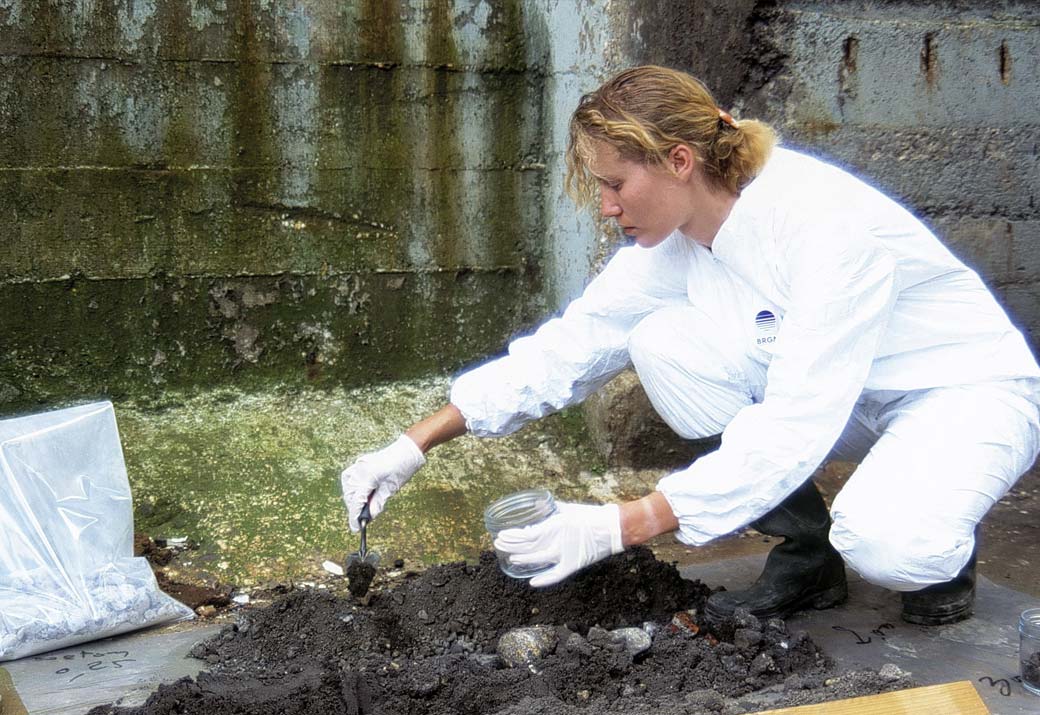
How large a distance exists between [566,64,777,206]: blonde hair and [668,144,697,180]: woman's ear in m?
0.01

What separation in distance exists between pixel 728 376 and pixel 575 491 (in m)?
1.10

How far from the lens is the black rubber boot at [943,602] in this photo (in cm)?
259

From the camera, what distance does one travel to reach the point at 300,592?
2705mm

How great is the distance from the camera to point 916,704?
1926 millimetres

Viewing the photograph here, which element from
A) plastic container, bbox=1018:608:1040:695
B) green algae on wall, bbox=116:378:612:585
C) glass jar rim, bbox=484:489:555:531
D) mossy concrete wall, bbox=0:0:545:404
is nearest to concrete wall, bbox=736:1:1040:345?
mossy concrete wall, bbox=0:0:545:404

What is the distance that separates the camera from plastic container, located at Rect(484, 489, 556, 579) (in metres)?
2.46

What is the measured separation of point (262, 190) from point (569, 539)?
1.94 meters

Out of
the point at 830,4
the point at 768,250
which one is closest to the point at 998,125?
the point at 830,4

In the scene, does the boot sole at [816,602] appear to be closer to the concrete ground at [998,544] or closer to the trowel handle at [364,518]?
the concrete ground at [998,544]

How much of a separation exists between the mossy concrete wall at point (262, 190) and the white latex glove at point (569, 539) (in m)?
1.72

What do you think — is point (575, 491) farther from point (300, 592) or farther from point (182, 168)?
point (182, 168)

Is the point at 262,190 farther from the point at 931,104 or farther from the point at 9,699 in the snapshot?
the point at 931,104

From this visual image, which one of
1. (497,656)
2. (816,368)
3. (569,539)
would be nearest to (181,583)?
(497,656)

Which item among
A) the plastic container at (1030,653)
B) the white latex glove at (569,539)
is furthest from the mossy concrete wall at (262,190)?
the plastic container at (1030,653)
